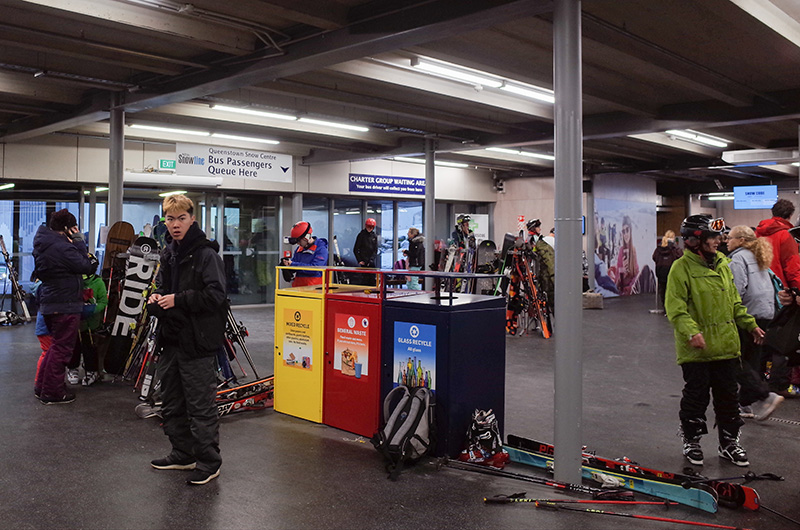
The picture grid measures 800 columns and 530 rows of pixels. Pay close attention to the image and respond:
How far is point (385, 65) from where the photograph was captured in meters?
8.03

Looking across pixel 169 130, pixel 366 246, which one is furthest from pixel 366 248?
pixel 169 130

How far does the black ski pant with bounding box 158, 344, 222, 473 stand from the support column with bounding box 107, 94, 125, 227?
5.70 metres

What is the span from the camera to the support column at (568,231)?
12.8 ft

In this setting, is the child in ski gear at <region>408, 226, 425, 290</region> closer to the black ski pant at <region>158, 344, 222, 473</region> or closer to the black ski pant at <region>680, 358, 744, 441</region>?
the black ski pant at <region>680, 358, 744, 441</region>

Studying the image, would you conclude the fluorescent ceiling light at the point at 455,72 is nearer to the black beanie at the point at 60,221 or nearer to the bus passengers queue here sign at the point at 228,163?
the black beanie at the point at 60,221

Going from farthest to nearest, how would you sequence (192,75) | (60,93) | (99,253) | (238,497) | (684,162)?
(684,162) < (99,253) < (60,93) < (192,75) < (238,497)

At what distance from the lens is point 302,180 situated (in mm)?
14719

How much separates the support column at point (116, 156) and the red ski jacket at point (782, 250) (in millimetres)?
7913

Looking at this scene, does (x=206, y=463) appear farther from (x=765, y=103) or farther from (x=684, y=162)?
(x=684, y=162)

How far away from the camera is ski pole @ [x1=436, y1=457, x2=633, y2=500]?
145 inches

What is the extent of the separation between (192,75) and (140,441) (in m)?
4.63

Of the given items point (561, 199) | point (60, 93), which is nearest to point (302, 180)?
point (60, 93)

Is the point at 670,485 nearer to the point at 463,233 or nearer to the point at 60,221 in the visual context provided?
the point at 60,221

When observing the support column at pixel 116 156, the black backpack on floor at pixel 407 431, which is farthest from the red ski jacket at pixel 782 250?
the support column at pixel 116 156
